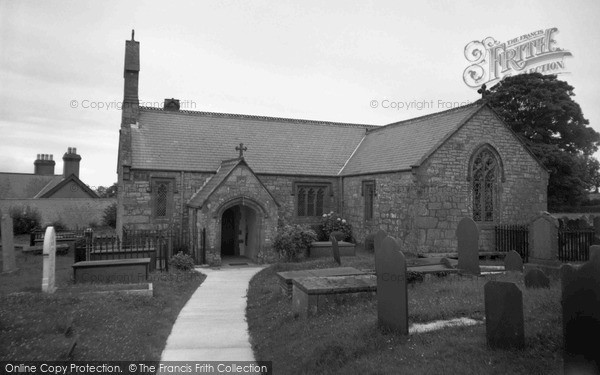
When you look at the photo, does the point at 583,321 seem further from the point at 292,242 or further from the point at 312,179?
the point at 312,179

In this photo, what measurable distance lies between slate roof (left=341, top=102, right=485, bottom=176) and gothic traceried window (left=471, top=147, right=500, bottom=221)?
2.00 m

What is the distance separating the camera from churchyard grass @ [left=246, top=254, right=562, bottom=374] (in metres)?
5.58

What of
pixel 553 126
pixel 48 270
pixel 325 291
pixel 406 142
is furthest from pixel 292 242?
pixel 553 126

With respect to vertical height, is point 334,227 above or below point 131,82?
below

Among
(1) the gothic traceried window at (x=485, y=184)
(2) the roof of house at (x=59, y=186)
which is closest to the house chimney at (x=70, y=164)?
(2) the roof of house at (x=59, y=186)

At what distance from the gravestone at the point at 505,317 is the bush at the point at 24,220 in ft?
108

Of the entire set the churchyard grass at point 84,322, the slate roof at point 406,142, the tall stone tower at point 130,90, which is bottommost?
the churchyard grass at point 84,322

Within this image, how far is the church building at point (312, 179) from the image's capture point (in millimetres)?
19016

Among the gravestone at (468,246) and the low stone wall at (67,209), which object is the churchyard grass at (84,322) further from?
the low stone wall at (67,209)

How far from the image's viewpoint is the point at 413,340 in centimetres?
658

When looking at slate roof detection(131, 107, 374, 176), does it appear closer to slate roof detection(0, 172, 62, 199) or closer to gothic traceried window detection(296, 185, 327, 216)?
gothic traceried window detection(296, 185, 327, 216)

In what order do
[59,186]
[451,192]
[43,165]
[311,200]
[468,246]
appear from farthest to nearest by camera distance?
[43,165] < [59,186] < [311,200] < [451,192] < [468,246]

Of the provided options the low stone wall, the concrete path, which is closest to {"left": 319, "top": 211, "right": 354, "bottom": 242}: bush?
the concrete path

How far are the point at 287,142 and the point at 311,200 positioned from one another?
13.3 ft
